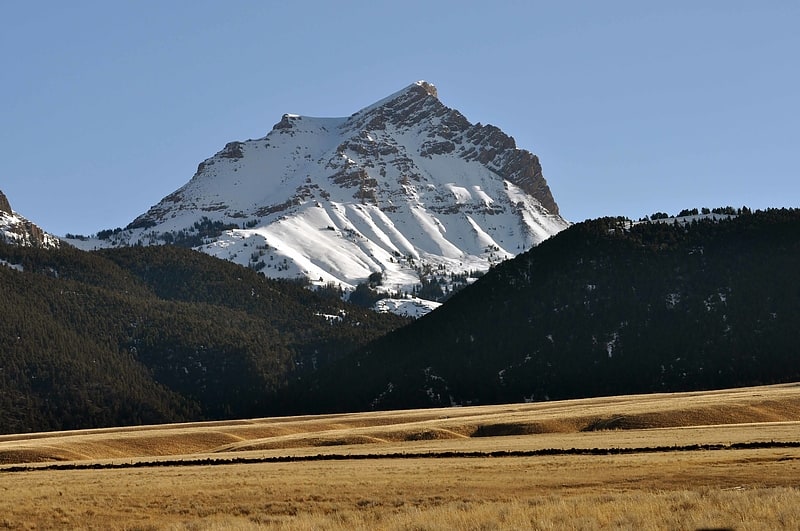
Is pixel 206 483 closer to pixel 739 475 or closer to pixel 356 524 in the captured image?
pixel 356 524

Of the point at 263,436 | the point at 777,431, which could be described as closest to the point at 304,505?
the point at 777,431

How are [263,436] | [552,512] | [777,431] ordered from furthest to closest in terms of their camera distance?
[263,436]
[777,431]
[552,512]

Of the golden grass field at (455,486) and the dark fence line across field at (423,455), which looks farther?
the dark fence line across field at (423,455)

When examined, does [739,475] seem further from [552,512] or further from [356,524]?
[356,524]

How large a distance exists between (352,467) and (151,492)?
14666 millimetres

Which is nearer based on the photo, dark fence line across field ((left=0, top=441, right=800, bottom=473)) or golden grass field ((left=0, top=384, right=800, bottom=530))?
golden grass field ((left=0, top=384, right=800, bottom=530))

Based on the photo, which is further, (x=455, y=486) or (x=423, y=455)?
(x=423, y=455)

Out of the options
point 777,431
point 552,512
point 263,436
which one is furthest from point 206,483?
point 263,436

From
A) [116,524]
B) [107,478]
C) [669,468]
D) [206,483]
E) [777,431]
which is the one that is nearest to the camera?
[116,524]

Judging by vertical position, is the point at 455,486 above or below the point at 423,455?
below

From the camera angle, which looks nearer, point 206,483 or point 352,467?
point 206,483

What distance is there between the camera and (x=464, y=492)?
4900cm

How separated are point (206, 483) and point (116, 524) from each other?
1165 cm

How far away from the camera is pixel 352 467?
211ft
